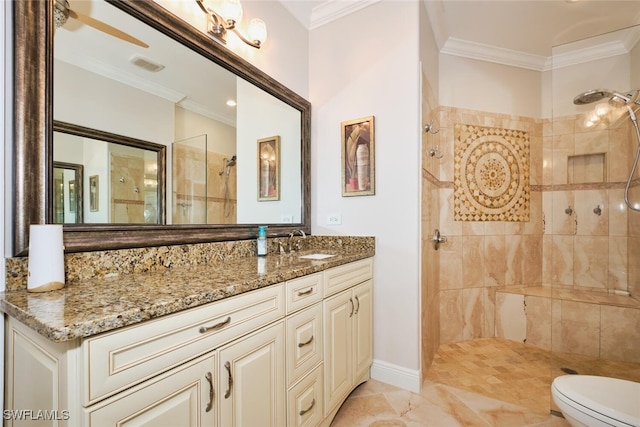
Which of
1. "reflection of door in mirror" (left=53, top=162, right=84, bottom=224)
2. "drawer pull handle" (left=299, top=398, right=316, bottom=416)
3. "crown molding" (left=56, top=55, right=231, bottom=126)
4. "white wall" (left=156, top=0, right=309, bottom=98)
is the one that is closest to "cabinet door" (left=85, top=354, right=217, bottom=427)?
"drawer pull handle" (left=299, top=398, right=316, bottom=416)

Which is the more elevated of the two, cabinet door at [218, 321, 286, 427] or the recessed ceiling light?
the recessed ceiling light

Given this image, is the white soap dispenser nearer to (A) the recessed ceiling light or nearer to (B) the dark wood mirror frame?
(B) the dark wood mirror frame

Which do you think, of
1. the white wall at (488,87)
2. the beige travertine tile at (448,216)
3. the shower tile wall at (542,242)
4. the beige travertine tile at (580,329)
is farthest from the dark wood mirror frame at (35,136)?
the beige travertine tile at (580,329)

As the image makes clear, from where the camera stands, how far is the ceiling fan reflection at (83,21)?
1021 millimetres

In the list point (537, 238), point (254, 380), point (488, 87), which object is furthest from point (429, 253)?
point (488, 87)

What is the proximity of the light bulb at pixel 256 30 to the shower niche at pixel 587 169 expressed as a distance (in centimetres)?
264

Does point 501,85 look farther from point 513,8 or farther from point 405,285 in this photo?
point 405,285

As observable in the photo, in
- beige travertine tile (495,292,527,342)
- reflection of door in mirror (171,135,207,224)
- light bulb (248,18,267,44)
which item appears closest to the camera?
reflection of door in mirror (171,135,207,224)

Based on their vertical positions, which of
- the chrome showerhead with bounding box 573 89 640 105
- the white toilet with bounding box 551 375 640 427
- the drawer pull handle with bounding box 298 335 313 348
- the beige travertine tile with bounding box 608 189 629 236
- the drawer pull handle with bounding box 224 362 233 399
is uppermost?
the chrome showerhead with bounding box 573 89 640 105

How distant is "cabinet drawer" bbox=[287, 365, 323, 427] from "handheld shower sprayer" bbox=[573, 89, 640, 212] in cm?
253

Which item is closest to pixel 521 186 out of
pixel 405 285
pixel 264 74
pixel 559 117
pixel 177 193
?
Answer: pixel 559 117

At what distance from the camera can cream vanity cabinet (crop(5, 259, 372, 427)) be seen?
0.65m

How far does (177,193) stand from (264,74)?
105cm

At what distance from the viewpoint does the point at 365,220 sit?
6.95 feet
